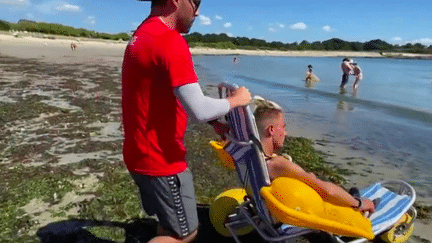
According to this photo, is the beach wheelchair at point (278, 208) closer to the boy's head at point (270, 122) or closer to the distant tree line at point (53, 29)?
the boy's head at point (270, 122)

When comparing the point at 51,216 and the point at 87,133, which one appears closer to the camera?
the point at 51,216

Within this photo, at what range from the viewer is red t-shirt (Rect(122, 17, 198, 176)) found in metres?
2.05

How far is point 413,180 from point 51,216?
573 cm

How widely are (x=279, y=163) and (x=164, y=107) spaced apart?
4.17 feet

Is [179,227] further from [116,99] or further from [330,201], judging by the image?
[116,99]

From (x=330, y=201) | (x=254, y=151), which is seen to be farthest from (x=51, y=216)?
(x=330, y=201)

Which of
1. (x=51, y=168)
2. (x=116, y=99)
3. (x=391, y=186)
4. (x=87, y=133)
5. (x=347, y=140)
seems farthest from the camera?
(x=116, y=99)

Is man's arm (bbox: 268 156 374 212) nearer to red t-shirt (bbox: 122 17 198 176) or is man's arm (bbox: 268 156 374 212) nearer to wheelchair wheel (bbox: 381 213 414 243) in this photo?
red t-shirt (bbox: 122 17 198 176)

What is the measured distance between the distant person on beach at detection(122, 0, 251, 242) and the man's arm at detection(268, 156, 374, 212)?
89 centimetres

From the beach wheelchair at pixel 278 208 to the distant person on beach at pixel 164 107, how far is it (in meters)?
0.65

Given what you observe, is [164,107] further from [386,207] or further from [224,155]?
[386,207]

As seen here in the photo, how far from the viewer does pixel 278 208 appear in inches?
104

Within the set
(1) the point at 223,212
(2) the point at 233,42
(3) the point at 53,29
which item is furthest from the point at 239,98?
(2) the point at 233,42

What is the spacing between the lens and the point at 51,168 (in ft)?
17.5
